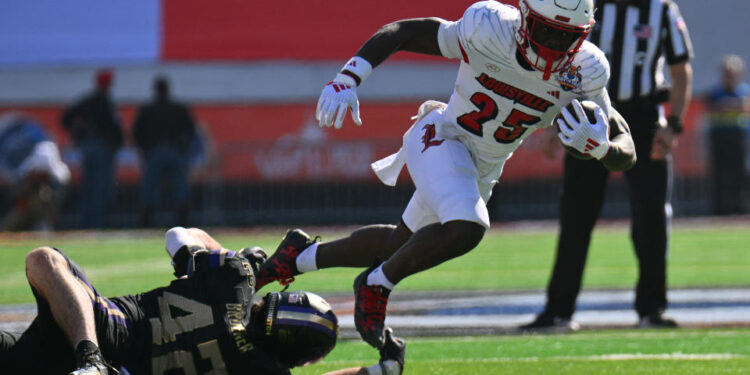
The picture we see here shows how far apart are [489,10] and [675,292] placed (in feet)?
13.2

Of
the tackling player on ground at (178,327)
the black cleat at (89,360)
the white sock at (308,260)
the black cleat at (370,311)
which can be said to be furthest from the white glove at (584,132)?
the black cleat at (89,360)

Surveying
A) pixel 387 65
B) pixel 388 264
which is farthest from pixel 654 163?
pixel 387 65

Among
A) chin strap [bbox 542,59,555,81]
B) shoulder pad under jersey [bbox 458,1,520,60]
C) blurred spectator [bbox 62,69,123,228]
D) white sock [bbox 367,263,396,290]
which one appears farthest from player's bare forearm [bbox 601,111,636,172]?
blurred spectator [bbox 62,69,123,228]

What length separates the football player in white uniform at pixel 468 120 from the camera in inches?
192

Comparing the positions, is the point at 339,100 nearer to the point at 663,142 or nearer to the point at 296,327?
the point at 296,327

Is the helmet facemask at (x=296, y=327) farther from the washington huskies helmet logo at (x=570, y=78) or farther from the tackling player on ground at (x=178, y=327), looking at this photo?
the washington huskies helmet logo at (x=570, y=78)

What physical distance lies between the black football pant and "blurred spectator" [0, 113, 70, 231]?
8.70 meters

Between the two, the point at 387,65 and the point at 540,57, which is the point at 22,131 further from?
the point at 540,57

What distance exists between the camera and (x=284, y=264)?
18.7ft

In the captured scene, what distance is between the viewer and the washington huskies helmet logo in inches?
203

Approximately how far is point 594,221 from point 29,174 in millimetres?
8883

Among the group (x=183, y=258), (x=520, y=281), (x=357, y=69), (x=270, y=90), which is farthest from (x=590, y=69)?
(x=270, y=90)

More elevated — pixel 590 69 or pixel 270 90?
pixel 590 69

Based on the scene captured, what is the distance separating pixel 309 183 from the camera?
16.2 meters
